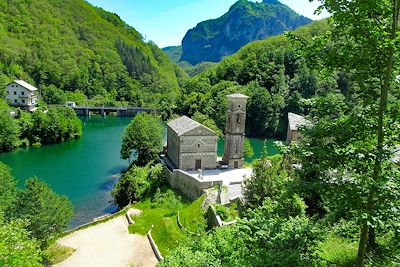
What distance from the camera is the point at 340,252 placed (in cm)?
1074

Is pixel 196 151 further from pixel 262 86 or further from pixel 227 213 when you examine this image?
pixel 262 86

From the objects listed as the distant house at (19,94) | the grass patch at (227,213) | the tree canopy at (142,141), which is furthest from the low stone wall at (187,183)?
the distant house at (19,94)

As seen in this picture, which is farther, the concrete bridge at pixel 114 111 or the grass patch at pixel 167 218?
the concrete bridge at pixel 114 111

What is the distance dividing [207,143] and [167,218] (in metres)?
10.0

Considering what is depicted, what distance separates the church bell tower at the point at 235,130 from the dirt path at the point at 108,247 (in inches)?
476

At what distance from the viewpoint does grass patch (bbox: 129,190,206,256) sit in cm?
2536

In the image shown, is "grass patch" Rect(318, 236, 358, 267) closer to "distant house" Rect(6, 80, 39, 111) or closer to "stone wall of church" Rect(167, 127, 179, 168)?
"stone wall of church" Rect(167, 127, 179, 168)

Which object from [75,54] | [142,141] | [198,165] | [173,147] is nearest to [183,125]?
[173,147]

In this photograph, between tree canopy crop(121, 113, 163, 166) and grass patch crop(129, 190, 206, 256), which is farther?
tree canopy crop(121, 113, 163, 166)

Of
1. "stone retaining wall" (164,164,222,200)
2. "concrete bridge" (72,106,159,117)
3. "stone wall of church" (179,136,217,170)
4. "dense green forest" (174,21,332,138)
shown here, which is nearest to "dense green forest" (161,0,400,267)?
"stone retaining wall" (164,164,222,200)

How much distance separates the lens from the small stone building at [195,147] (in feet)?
118

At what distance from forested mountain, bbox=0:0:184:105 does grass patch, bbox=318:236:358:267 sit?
109951 millimetres

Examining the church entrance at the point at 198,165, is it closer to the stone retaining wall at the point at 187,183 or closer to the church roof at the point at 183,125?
the stone retaining wall at the point at 187,183

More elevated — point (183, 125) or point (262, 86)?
point (262, 86)
